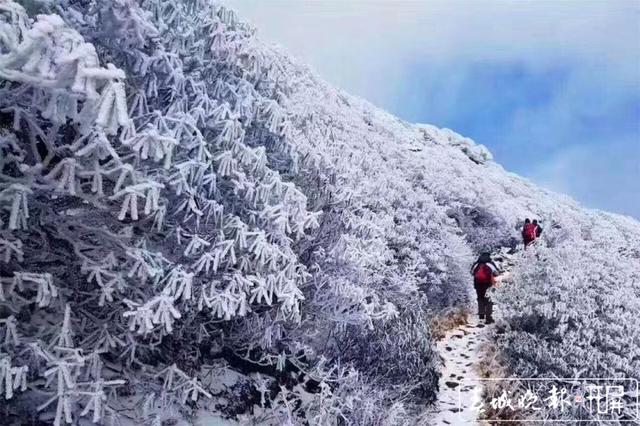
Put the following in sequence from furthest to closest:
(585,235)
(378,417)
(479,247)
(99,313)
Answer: (585,235) < (479,247) < (378,417) < (99,313)

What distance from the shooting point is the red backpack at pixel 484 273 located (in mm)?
10281

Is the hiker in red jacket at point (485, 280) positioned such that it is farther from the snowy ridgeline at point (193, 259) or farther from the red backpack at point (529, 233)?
the red backpack at point (529, 233)

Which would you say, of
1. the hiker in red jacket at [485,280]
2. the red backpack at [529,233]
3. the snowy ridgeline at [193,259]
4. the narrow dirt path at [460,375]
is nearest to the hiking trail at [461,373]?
the narrow dirt path at [460,375]

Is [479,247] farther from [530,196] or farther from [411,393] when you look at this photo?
[530,196]

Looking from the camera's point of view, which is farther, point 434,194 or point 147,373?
point 434,194

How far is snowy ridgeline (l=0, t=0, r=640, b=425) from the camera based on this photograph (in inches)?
123

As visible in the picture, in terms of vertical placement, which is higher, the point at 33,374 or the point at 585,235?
the point at 585,235

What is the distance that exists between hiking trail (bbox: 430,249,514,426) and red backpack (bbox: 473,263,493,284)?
0.36 meters

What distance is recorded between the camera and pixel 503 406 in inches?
272

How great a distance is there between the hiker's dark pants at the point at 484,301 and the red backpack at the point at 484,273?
0.10m

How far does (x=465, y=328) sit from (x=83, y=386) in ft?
26.9

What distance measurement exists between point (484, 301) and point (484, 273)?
66cm

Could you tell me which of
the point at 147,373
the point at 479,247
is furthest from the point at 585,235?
the point at 147,373

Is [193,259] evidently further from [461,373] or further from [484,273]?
[484,273]
